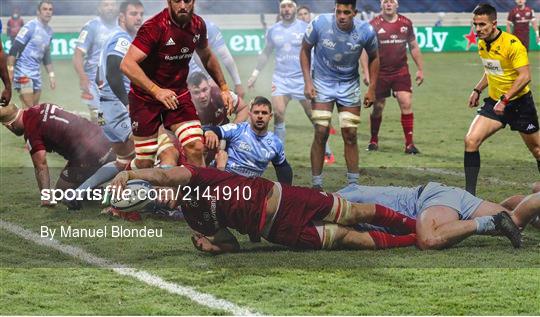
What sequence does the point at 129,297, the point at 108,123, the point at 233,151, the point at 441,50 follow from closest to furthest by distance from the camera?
the point at 129,297, the point at 233,151, the point at 108,123, the point at 441,50

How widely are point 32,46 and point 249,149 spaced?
8430 millimetres

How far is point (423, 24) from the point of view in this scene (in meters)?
36.8

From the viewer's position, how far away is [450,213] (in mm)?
7820

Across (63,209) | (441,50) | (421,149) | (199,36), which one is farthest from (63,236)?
(441,50)

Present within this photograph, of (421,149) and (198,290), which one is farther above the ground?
(198,290)

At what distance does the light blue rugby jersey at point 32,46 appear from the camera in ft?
53.5

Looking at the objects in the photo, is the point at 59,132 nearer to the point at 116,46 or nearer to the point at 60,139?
the point at 60,139

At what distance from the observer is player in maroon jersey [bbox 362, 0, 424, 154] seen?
14.7 m

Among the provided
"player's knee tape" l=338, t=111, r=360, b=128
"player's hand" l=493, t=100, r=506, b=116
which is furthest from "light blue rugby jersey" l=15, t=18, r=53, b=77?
"player's hand" l=493, t=100, r=506, b=116

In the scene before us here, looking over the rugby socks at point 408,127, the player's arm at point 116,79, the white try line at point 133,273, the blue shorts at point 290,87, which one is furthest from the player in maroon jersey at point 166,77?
the rugby socks at point 408,127

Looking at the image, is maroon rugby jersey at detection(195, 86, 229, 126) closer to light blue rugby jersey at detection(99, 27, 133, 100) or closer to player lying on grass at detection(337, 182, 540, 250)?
light blue rugby jersey at detection(99, 27, 133, 100)

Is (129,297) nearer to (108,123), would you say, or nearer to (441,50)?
(108,123)

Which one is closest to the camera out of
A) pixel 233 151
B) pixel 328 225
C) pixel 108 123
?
pixel 328 225

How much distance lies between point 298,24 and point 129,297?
917cm
